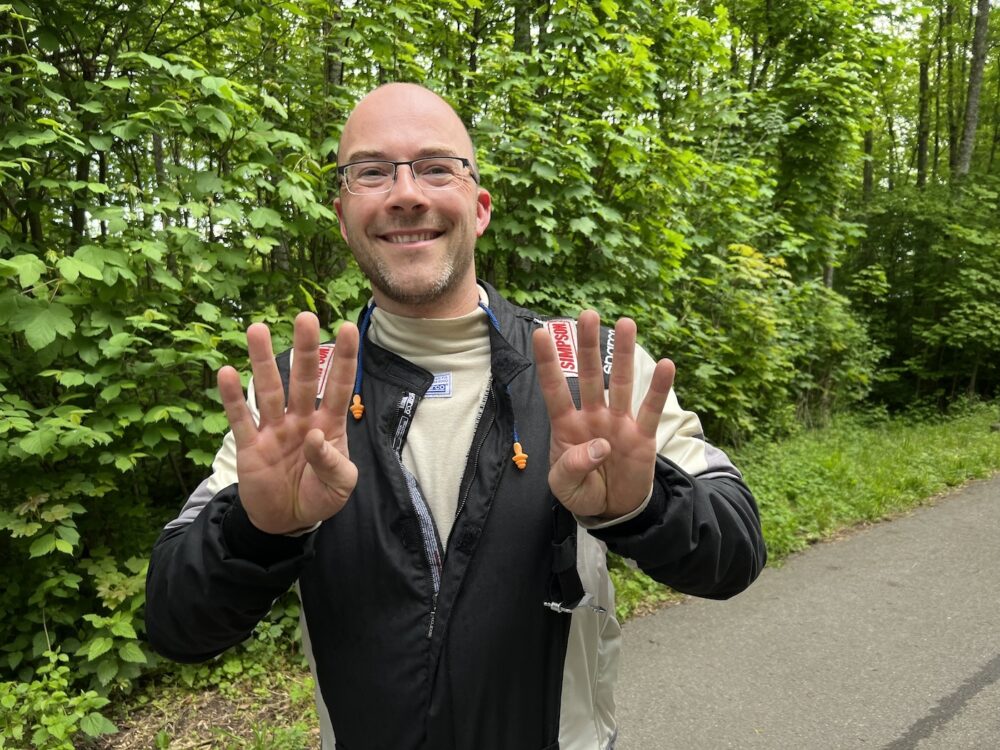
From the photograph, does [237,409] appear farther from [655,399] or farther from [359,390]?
[655,399]

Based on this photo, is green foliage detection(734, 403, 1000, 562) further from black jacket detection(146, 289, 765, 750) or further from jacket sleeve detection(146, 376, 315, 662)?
jacket sleeve detection(146, 376, 315, 662)

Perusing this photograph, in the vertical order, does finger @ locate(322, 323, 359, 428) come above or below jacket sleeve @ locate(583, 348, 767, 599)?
above

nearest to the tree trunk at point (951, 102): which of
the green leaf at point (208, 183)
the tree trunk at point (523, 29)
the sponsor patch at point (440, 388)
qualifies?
the tree trunk at point (523, 29)

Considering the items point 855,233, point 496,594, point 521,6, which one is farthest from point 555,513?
point 855,233

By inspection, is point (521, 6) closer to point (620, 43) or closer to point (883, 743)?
point (620, 43)

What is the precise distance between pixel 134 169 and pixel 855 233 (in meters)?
9.65

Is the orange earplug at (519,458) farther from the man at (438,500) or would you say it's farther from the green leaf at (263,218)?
the green leaf at (263,218)

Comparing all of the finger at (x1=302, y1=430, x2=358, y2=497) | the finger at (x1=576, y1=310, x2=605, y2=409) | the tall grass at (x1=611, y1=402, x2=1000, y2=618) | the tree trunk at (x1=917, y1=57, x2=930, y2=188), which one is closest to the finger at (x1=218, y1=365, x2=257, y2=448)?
the finger at (x1=302, y1=430, x2=358, y2=497)

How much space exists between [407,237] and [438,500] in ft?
1.95

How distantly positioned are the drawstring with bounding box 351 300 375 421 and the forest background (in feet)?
5.54

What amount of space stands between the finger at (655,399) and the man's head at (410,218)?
0.57 m

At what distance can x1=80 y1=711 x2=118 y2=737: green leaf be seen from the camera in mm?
2723

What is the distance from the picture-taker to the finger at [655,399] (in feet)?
3.45

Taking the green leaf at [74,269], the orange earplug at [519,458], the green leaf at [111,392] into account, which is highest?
the green leaf at [74,269]
